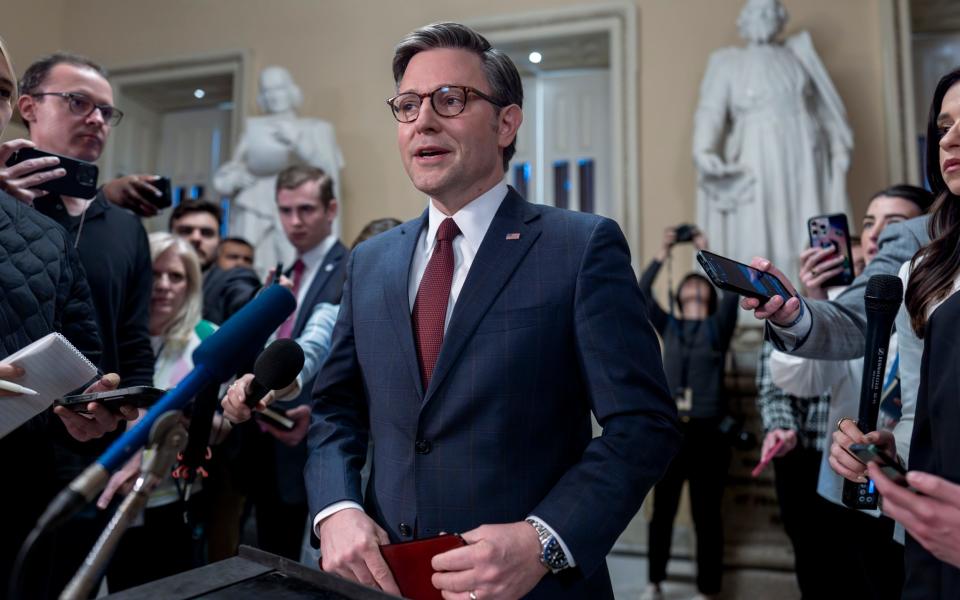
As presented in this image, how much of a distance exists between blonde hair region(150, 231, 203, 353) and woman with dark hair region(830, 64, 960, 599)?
247 cm

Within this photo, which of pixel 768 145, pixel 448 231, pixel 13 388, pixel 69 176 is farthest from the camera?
pixel 768 145

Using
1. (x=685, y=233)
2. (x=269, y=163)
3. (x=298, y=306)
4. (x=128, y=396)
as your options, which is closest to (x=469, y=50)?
(x=128, y=396)

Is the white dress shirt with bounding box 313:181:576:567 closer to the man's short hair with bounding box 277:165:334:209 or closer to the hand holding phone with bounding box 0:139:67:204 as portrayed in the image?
the hand holding phone with bounding box 0:139:67:204

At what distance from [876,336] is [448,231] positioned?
2.69 ft

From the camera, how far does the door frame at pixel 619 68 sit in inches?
262

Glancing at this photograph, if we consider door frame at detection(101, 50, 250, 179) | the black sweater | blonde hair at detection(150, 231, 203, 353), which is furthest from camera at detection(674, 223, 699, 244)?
door frame at detection(101, 50, 250, 179)

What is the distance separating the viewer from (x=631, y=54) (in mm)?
6746

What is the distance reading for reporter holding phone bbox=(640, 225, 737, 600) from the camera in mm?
4145

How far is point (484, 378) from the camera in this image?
143cm

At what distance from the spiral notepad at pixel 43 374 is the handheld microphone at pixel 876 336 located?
4.70 ft

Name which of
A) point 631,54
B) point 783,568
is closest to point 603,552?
point 783,568

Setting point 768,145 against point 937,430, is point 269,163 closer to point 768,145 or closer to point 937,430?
point 768,145

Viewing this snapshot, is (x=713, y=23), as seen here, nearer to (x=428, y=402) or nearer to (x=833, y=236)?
(x=833, y=236)

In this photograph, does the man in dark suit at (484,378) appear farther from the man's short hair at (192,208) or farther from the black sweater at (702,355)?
the man's short hair at (192,208)
